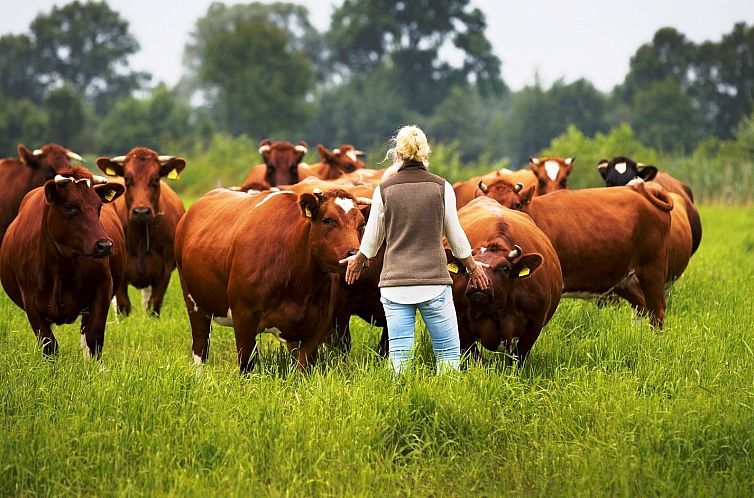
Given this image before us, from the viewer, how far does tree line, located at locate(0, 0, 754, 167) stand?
65.3 m

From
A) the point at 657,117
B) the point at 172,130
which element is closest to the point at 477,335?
the point at 172,130

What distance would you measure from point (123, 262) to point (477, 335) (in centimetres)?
315

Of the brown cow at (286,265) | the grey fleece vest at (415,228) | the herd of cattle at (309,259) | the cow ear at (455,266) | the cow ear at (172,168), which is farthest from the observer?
the cow ear at (172,168)

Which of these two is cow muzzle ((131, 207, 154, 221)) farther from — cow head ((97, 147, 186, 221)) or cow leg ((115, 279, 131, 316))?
cow leg ((115, 279, 131, 316))

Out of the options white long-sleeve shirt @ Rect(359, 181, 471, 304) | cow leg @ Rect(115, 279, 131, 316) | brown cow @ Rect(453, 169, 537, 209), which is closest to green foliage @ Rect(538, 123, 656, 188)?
brown cow @ Rect(453, 169, 537, 209)

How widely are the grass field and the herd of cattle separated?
425 millimetres

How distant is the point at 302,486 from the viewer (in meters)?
5.18

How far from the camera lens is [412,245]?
641 centimetres

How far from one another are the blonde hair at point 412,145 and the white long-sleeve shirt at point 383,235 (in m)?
0.27

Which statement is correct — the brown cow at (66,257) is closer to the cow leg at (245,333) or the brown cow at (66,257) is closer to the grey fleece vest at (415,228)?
the cow leg at (245,333)

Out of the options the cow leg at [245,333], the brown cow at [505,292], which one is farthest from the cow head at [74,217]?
the brown cow at [505,292]

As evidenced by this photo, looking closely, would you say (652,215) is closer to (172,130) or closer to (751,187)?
(751,187)

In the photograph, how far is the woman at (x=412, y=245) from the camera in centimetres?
639

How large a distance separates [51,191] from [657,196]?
581 cm
